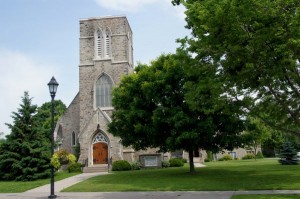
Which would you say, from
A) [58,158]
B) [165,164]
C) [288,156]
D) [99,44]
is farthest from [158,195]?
[99,44]

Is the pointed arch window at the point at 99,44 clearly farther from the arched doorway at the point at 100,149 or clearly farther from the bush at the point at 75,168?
the bush at the point at 75,168

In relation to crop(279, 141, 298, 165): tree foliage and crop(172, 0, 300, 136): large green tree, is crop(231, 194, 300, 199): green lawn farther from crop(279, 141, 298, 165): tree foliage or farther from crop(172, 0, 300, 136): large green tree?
crop(279, 141, 298, 165): tree foliage

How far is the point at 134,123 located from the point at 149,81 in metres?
2.87

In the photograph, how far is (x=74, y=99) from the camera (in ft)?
128

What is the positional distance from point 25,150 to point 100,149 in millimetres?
10293

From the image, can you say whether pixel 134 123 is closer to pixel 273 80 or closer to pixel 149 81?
pixel 149 81

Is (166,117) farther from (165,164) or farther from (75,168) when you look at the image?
(165,164)

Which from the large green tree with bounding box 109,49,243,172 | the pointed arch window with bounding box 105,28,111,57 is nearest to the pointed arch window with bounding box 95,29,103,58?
the pointed arch window with bounding box 105,28,111,57

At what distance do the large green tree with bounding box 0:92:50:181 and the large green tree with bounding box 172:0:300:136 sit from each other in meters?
16.2

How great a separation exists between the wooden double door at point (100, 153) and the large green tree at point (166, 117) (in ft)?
35.0

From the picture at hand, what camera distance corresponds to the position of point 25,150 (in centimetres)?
2505

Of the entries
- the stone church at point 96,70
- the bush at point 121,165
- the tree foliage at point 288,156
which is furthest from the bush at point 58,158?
the tree foliage at point 288,156

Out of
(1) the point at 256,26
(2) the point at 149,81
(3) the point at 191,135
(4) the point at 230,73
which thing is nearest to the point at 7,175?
(2) the point at 149,81

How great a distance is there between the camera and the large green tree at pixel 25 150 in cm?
2448
